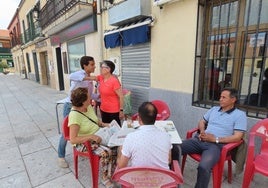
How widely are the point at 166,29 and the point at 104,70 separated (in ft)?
5.06

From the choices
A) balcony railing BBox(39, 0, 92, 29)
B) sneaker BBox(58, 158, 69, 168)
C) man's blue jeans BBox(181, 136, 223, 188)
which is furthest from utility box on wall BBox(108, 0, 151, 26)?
sneaker BBox(58, 158, 69, 168)

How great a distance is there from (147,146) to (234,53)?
2218mm

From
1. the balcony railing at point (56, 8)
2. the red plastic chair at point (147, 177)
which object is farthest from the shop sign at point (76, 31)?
the red plastic chair at point (147, 177)

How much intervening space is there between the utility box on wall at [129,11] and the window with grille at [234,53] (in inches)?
48.3

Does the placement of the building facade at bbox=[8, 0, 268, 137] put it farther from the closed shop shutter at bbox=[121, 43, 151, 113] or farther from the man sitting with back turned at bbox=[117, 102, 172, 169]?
the man sitting with back turned at bbox=[117, 102, 172, 169]

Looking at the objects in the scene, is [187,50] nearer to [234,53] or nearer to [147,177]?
[234,53]

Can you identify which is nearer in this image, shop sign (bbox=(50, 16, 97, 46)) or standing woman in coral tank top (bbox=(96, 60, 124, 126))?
standing woman in coral tank top (bbox=(96, 60, 124, 126))

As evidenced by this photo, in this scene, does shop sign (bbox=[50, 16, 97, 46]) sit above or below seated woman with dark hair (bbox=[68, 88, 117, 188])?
above

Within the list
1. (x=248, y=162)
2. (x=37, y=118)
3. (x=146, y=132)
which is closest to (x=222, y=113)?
(x=248, y=162)

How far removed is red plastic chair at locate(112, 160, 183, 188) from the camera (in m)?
1.23

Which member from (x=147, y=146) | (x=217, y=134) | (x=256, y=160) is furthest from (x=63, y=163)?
(x=256, y=160)

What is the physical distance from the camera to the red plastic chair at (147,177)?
123 cm

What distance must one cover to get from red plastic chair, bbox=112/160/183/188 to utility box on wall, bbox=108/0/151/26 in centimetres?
326

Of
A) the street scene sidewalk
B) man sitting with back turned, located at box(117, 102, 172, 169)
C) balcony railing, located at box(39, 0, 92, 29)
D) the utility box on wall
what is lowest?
the street scene sidewalk
